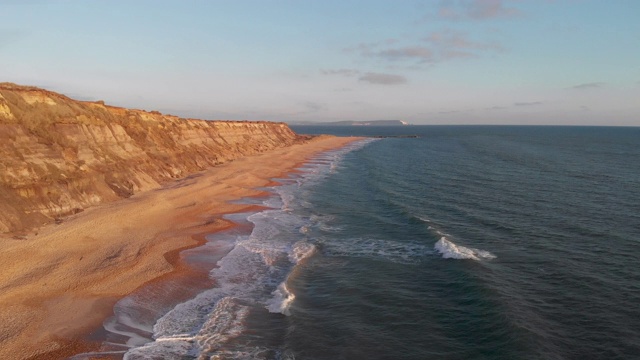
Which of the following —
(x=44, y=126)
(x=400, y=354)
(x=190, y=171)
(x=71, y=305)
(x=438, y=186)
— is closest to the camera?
(x=400, y=354)

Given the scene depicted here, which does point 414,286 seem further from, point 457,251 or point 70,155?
point 70,155

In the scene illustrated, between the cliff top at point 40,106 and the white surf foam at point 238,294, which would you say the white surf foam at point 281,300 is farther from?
the cliff top at point 40,106

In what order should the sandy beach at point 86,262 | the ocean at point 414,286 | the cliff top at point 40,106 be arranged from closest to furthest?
1. the ocean at point 414,286
2. the sandy beach at point 86,262
3. the cliff top at point 40,106

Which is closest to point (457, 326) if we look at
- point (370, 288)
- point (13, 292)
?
point (370, 288)

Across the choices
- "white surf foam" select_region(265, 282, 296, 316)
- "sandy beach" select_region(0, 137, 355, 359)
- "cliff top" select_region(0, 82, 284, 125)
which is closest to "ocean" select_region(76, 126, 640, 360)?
"white surf foam" select_region(265, 282, 296, 316)

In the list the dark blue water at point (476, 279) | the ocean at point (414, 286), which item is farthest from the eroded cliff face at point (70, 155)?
the dark blue water at point (476, 279)

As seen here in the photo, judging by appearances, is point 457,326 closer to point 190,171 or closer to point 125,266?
point 125,266
